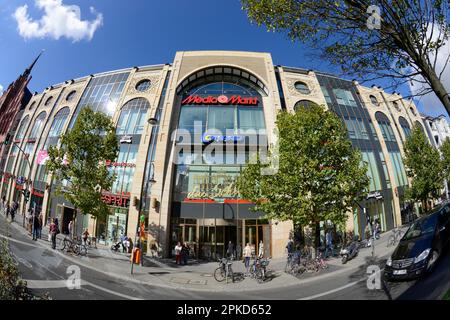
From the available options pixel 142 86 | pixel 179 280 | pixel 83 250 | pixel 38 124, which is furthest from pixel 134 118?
pixel 179 280

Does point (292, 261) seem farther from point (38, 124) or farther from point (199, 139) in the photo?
point (199, 139)

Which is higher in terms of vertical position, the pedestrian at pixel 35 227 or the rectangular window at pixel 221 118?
the rectangular window at pixel 221 118

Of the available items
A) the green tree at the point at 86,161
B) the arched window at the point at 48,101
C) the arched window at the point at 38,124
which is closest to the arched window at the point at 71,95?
the arched window at the point at 48,101

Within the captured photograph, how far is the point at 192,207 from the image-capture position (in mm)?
10539

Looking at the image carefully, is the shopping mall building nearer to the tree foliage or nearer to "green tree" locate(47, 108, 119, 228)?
"green tree" locate(47, 108, 119, 228)

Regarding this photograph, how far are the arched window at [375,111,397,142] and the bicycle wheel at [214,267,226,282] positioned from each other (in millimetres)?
3975

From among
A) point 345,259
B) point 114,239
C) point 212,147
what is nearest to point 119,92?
point 212,147

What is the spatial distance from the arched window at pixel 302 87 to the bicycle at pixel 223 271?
161 inches

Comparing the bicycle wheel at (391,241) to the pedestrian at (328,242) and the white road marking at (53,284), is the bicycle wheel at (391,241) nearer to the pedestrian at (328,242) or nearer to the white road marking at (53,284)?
the pedestrian at (328,242)

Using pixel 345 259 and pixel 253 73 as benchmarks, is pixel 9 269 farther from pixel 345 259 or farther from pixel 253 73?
pixel 253 73

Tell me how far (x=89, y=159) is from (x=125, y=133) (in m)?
2.18

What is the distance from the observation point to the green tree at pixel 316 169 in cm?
448

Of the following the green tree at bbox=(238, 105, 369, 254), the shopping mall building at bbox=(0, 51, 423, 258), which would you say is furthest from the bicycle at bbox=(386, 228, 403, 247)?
the green tree at bbox=(238, 105, 369, 254)

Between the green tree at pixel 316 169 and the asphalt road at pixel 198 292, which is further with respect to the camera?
the green tree at pixel 316 169
